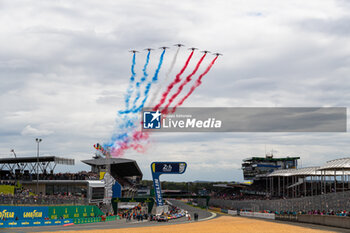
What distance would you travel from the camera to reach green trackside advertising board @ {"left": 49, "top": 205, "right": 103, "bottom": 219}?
6362cm

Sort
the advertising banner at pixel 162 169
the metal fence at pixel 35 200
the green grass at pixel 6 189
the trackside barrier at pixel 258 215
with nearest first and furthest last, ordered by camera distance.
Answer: the metal fence at pixel 35 200, the green grass at pixel 6 189, the advertising banner at pixel 162 169, the trackside barrier at pixel 258 215

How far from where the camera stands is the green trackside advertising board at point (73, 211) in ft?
209

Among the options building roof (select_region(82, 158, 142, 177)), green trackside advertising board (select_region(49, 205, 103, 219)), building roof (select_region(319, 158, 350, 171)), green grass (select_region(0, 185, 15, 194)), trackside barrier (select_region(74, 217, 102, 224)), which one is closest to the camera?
trackside barrier (select_region(74, 217, 102, 224))

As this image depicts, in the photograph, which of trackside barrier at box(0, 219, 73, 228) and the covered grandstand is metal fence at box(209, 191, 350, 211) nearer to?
the covered grandstand

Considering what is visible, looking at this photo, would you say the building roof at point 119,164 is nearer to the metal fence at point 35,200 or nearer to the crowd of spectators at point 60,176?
the crowd of spectators at point 60,176

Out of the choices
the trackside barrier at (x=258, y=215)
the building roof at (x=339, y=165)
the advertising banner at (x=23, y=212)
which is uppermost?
the building roof at (x=339, y=165)

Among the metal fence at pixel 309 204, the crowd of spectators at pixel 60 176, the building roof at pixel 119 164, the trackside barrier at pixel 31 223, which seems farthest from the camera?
the building roof at pixel 119 164

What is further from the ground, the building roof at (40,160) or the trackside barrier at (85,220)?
the building roof at (40,160)

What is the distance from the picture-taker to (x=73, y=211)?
68750mm

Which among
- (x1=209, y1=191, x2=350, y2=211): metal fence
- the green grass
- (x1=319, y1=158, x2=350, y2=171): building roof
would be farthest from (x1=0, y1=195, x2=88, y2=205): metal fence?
(x1=319, y1=158, x2=350, y2=171): building roof

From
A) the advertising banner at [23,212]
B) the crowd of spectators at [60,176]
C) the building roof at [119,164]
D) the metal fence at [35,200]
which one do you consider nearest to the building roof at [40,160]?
the crowd of spectators at [60,176]

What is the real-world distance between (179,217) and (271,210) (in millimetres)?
19484

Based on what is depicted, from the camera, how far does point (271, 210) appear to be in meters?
86.1

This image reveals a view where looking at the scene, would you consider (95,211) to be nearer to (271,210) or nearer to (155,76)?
(155,76)
